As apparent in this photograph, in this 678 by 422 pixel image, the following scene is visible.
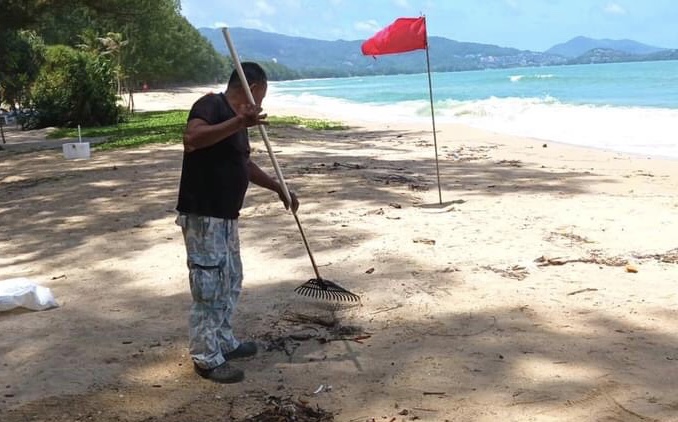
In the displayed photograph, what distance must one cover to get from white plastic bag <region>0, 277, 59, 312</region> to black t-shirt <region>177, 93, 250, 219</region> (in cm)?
182

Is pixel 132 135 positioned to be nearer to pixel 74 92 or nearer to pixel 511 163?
pixel 74 92

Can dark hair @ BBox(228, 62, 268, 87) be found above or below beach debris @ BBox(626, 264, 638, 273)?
above

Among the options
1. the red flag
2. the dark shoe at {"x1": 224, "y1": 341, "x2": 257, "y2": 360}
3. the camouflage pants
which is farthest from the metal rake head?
the red flag

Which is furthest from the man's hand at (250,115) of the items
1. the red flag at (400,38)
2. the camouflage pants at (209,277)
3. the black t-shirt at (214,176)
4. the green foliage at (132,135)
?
the green foliage at (132,135)

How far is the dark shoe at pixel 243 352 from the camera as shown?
3.67 m

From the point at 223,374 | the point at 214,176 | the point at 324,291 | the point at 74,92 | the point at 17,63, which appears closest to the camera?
the point at 214,176

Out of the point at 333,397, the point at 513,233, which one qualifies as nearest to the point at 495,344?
the point at 333,397

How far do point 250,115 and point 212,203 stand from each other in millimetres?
478

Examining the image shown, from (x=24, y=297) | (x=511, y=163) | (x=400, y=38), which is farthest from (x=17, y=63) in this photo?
(x=24, y=297)

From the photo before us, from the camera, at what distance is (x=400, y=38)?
8.16 m

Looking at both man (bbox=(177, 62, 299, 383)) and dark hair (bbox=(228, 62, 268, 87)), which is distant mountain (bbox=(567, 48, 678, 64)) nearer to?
dark hair (bbox=(228, 62, 268, 87))

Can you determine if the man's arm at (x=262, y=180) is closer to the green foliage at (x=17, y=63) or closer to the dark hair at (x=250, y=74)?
the dark hair at (x=250, y=74)

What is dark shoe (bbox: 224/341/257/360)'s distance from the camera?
144 inches

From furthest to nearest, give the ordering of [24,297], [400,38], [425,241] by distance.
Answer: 1. [400,38]
2. [425,241]
3. [24,297]
